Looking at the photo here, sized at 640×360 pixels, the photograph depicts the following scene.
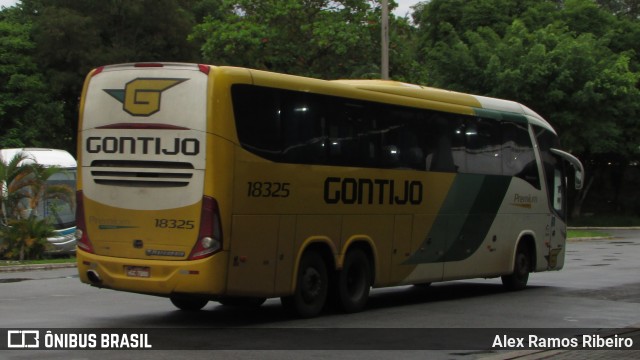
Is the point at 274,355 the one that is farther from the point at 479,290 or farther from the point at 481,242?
the point at 479,290

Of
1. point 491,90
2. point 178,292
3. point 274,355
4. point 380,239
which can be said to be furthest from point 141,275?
point 491,90

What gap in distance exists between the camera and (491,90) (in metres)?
48.3

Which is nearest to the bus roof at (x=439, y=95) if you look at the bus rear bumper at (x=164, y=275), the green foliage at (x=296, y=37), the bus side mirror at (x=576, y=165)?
the bus side mirror at (x=576, y=165)

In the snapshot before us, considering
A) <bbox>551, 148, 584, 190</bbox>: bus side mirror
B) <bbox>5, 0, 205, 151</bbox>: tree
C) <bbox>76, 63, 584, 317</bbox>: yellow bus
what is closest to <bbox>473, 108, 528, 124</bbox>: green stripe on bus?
<bbox>76, 63, 584, 317</bbox>: yellow bus

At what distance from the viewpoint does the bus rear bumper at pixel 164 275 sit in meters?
12.7

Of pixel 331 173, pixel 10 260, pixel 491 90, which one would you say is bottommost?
pixel 10 260

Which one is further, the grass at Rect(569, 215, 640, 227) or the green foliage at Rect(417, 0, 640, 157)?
the grass at Rect(569, 215, 640, 227)

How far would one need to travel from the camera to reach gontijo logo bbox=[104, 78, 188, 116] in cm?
1310

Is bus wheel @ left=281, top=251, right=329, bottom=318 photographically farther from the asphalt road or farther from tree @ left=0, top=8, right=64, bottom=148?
tree @ left=0, top=8, right=64, bottom=148

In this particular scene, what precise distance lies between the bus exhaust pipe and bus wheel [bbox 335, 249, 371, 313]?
356 centimetres

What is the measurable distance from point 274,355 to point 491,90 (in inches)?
1526

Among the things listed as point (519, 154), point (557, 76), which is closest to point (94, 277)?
point (519, 154)

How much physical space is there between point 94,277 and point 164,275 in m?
1.12

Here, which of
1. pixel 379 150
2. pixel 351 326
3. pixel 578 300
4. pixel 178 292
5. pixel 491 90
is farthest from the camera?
pixel 491 90
